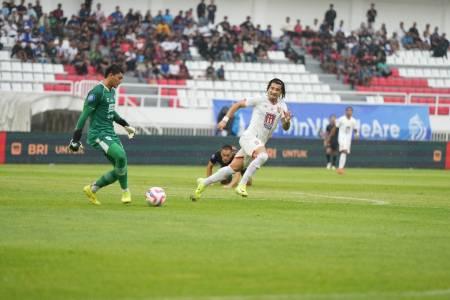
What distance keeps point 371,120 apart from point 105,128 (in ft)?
91.4

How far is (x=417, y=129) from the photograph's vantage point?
44.5 meters

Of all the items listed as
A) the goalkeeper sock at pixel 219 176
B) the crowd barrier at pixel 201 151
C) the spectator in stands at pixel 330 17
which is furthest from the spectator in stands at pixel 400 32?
the goalkeeper sock at pixel 219 176

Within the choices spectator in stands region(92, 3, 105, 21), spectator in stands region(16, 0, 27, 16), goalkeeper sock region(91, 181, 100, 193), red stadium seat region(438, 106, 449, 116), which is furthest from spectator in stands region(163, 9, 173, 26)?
goalkeeper sock region(91, 181, 100, 193)

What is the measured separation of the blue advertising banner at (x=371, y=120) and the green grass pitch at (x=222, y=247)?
2188 centimetres

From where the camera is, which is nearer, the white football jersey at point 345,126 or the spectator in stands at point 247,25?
the white football jersey at point 345,126

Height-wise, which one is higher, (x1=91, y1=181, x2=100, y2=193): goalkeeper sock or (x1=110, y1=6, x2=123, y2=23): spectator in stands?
(x1=110, y1=6, x2=123, y2=23): spectator in stands

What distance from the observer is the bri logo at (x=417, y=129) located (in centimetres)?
4447

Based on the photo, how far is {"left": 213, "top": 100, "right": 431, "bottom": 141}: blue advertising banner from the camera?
4291 cm

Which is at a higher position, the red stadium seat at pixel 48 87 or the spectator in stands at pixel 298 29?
the spectator in stands at pixel 298 29

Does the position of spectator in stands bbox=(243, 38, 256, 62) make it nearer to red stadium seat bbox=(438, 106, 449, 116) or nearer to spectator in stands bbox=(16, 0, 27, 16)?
red stadium seat bbox=(438, 106, 449, 116)

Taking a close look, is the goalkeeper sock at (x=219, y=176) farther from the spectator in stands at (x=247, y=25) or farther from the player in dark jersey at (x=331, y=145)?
the spectator in stands at (x=247, y=25)

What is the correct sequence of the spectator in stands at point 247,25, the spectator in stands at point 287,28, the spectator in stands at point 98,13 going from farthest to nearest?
1. the spectator in stands at point 287,28
2. the spectator in stands at point 247,25
3. the spectator in stands at point 98,13

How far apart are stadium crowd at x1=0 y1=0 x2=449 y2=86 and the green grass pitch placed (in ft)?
81.3

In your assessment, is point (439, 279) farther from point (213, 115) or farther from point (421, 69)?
point (421, 69)
